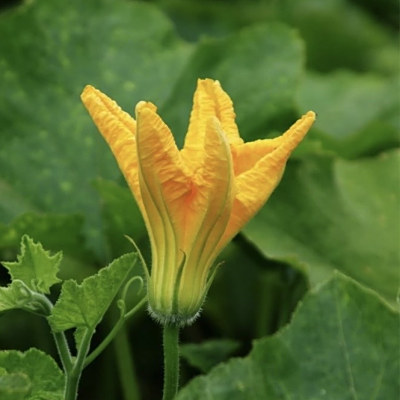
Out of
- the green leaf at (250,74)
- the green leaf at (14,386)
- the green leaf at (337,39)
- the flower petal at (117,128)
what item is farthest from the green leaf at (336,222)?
the green leaf at (337,39)

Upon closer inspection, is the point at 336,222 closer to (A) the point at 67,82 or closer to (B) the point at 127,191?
(B) the point at 127,191

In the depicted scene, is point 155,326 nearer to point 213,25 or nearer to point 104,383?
point 104,383

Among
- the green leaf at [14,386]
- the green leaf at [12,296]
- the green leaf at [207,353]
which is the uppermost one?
the green leaf at [12,296]

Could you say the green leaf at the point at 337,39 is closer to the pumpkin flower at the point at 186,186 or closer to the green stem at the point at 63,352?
the pumpkin flower at the point at 186,186

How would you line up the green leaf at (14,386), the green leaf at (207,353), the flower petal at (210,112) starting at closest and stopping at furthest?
1. the green leaf at (14,386)
2. the flower petal at (210,112)
3. the green leaf at (207,353)

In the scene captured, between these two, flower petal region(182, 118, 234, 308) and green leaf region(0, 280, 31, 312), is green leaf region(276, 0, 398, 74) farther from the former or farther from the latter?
green leaf region(0, 280, 31, 312)

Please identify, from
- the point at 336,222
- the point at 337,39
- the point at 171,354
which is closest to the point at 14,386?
the point at 171,354
